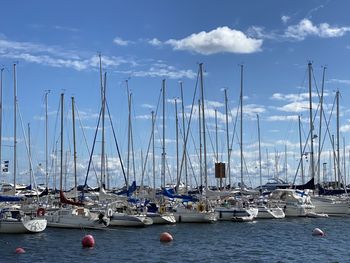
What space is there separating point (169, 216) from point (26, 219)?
49.8 ft

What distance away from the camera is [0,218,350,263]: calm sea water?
36156mm

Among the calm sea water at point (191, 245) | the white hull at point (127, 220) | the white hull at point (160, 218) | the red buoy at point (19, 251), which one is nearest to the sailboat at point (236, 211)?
the calm sea water at point (191, 245)

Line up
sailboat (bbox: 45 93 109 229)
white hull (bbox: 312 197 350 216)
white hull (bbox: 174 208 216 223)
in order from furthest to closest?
white hull (bbox: 312 197 350 216)
white hull (bbox: 174 208 216 223)
sailboat (bbox: 45 93 109 229)

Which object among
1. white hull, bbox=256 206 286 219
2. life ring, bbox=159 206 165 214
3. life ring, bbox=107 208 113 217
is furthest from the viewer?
white hull, bbox=256 206 286 219

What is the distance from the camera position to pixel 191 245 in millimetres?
42062

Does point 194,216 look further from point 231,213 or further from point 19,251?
point 19,251

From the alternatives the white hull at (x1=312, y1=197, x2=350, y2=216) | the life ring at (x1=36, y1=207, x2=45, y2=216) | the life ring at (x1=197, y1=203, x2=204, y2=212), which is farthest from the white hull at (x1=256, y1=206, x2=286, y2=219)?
the life ring at (x1=36, y1=207, x2=45, y2=216)

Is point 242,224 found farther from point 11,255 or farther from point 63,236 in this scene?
point 11,255

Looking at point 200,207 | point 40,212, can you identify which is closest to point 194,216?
point 200,207

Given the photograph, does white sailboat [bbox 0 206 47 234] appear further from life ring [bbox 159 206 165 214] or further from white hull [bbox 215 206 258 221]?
white hull [bbox 215 206 258 221]

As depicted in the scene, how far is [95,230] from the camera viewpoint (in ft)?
169

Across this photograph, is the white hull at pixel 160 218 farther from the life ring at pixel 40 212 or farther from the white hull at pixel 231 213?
the life ring at pixel 40 212

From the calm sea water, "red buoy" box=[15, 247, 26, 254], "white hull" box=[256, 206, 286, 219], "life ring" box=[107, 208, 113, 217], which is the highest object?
"life ring" box=[107, 208, 113, 217]

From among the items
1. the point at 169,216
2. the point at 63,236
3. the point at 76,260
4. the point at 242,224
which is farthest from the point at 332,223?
the point at 76,260
